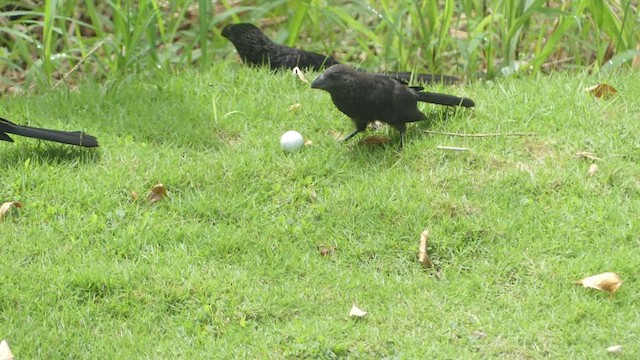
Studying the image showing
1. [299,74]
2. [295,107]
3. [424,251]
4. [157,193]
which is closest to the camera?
[424,251]

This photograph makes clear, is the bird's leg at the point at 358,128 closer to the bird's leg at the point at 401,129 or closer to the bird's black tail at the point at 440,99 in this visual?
the bird's leg at the point at 401,129

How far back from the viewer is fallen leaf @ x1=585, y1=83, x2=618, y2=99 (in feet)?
20.2

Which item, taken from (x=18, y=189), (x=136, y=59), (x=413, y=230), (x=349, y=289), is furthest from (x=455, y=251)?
(x=136, y=59)

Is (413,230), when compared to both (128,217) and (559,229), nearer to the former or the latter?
(559,229)

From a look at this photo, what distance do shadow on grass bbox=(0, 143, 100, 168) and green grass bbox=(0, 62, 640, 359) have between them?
15 millimetres

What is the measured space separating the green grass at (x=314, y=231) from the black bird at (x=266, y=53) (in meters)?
0.77

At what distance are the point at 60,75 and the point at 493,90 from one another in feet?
11.5

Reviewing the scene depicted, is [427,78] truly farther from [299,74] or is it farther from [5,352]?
[5,352]

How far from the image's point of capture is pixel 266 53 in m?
7.21

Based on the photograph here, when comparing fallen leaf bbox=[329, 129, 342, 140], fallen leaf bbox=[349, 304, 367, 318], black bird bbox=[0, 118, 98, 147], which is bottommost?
fallen leaf bbox=[349, 304, 367, 318]

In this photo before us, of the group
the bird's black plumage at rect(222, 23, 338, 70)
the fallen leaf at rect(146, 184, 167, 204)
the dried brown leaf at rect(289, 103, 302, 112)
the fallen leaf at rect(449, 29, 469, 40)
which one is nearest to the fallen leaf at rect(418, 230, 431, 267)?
the fallen leaf at rect(146, 184, 167, 204)

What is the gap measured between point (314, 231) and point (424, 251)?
60 centimetres

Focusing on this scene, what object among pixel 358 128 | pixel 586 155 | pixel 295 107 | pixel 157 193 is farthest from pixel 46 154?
pixel 586 155

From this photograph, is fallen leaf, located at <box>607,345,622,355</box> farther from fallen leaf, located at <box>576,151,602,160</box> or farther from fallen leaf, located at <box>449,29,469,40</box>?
fallen leaf, located at <box>449,29,469,40</box>
